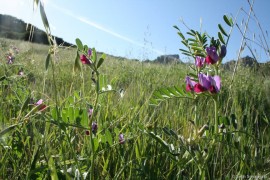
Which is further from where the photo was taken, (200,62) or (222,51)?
(200,62)

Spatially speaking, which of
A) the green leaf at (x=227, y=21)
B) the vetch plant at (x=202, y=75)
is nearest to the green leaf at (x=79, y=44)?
the vetch plant at (x=202, y=75)

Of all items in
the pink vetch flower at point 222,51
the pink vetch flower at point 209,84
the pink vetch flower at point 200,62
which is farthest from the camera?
the pink vetch flower at point 200,62

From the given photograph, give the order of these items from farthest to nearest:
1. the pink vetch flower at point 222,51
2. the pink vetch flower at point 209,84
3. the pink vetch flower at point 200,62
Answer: the pink vetch flower at point 200,62 → the pink vetch flower at point 222,51 → the pink vetch flower at point 209,84

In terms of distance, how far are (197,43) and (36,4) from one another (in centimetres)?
67

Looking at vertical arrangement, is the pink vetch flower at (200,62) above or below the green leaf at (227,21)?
below

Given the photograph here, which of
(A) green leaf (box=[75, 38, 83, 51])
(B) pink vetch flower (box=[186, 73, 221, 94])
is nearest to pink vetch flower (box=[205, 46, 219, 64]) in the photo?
(B) pink vetch flower (box=[186, 73, 221, 94])

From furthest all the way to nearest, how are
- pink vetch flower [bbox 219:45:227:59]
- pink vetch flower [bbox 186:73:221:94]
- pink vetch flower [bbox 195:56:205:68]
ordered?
pink vetch flower [bbox 195:56:205:68], pink vetch flower [bbox 219:45:227:59], pink vetch flower [bbox 186:73:221:94]

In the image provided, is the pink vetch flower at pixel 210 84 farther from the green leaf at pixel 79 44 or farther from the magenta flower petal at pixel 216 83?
the green leaf at pixel 79 44

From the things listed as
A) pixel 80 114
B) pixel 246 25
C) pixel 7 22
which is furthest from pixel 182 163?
pixel 7 22

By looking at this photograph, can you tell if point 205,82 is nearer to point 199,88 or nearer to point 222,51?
point 199,88

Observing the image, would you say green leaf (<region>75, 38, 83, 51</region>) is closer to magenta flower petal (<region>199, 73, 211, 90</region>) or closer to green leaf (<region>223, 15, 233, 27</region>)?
magenta flower petal (<region>199, 73, 211, 90</region>)

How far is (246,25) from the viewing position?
1643 millimetres

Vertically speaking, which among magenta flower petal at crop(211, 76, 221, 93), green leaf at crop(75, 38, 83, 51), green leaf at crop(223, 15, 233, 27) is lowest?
A: magenta flower petal at crop(211, 76, 221, 93)

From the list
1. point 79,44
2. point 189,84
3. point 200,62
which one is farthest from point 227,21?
point 79,44
